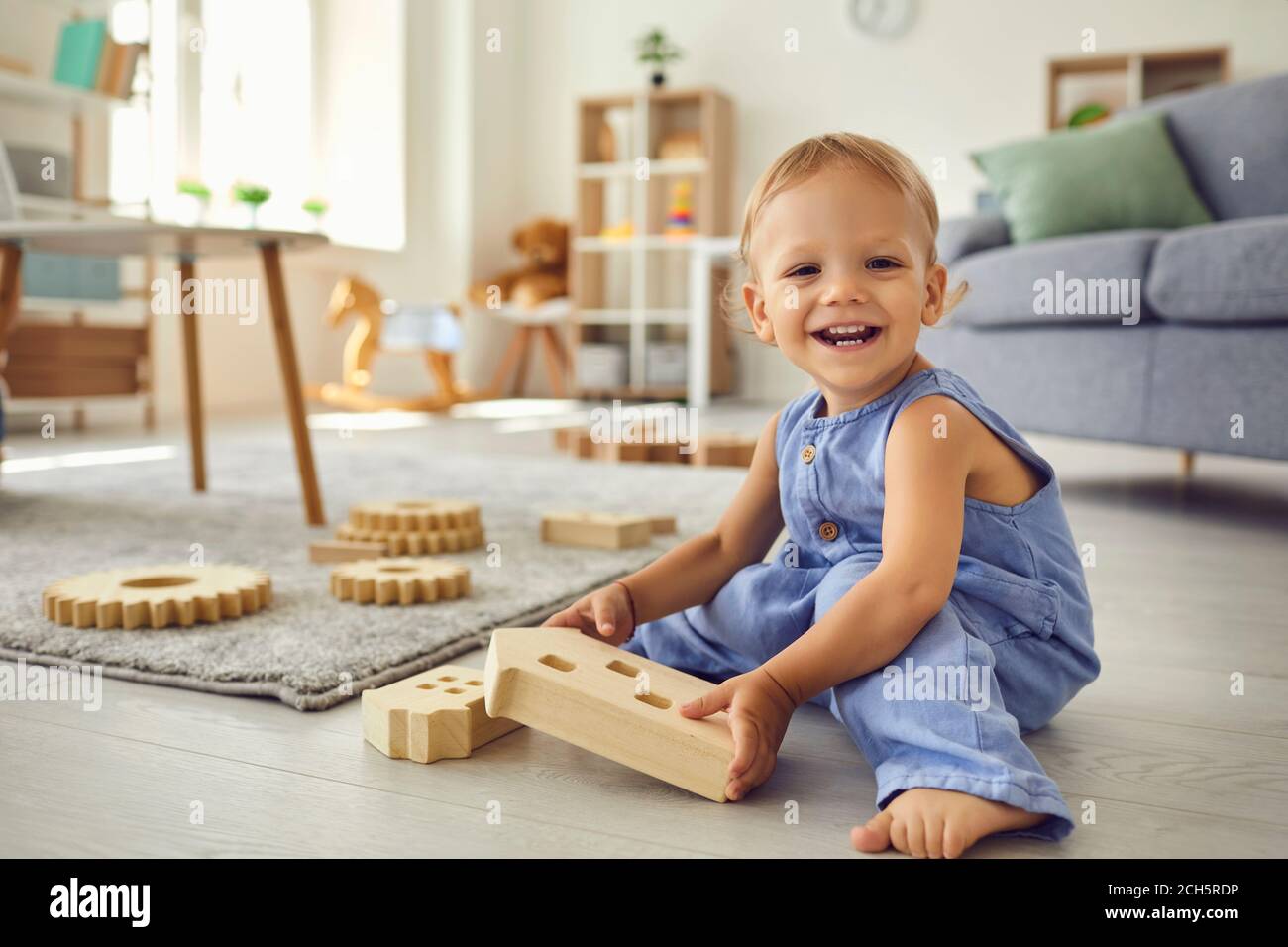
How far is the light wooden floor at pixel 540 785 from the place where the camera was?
0.62 metres

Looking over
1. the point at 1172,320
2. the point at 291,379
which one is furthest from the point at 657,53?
the point at 291,379

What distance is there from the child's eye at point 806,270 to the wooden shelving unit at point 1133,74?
3.95 m

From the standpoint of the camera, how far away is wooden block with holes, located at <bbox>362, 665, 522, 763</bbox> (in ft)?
2.44

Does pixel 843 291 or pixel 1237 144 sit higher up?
pixel 1237 144

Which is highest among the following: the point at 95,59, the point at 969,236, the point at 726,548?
the point at 95,59

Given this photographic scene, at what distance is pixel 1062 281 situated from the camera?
192 centimetres

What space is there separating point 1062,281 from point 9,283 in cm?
173

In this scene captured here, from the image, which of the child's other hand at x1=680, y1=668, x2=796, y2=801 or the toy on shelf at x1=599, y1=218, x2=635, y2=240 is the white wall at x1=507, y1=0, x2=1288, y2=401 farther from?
the child's other hand at x1=680, y1=668, x2=796, y2=801

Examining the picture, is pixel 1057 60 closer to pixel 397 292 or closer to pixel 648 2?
pixel 648 2

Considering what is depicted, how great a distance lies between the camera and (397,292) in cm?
520

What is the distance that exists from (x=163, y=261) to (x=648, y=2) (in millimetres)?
2622

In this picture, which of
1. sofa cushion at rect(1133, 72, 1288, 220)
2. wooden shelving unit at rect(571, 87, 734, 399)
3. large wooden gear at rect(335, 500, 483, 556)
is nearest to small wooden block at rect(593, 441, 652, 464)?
large wooden gear at rect(335, 500, 483, 556)

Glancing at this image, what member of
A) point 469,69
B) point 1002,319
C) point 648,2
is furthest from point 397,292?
point 1002,319

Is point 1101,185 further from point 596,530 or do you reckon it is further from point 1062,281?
point 596,530
